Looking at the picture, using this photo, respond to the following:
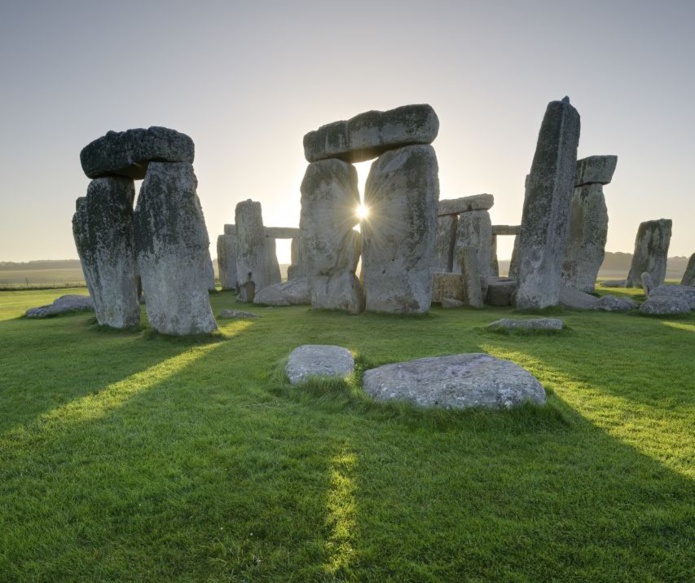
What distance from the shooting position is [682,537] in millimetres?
1803

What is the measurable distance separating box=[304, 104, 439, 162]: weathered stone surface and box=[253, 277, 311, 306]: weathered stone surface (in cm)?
427

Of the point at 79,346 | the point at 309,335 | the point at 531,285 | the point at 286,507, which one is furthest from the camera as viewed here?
the point at 531,285

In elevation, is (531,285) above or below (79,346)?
above

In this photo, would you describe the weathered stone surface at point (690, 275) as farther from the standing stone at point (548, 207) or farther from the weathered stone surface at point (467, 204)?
the standing stone at point (548, 207)

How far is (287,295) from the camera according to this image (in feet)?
40.9

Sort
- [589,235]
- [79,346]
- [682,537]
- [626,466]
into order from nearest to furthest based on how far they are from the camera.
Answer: [682,537]
[626,466]
[79,346]
[589,235]

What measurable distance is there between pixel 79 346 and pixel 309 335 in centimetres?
383

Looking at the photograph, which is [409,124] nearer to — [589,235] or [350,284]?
[350,284]

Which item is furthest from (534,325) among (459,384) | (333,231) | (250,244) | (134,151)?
(250,244)

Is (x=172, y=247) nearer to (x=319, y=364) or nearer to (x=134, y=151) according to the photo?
(x=134, y=151)

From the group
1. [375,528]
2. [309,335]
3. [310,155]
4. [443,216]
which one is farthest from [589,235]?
[375,528]

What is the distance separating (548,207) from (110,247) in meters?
9.50

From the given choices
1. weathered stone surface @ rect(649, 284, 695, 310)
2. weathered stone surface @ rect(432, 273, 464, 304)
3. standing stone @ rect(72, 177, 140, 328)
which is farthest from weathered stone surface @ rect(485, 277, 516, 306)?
standing stone @ rect(72, 177, 140, 328)

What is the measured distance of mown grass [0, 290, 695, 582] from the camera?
173 centimetres
